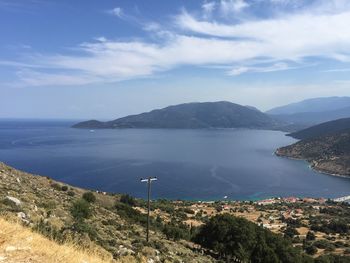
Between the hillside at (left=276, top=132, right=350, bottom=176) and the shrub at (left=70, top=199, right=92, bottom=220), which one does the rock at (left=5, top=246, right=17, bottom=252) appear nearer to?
the shrub at (left=70, top=199, right=92, bottom=220)

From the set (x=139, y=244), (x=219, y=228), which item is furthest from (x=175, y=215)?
(x=139, y=244)

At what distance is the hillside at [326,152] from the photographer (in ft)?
A: 480

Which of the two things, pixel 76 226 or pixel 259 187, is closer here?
pixel 76 226

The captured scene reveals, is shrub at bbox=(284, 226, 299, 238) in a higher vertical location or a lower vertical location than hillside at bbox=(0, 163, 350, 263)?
lower

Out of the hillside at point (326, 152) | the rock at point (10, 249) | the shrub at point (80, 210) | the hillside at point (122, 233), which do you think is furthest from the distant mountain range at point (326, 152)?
the rock at point (10, 249)

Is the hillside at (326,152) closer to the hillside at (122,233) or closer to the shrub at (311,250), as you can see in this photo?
the hillside at (122,233)

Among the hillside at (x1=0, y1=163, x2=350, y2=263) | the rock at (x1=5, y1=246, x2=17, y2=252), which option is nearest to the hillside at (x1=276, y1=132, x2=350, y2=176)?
the hillside at (x1=0, y1=163, x2=350, y2=263)

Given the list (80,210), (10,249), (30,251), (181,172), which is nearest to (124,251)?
(80,210)

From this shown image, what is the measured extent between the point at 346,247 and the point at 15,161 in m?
112

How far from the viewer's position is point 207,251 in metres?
25.5

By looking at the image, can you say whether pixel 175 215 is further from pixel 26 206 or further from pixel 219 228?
pixel 26 206

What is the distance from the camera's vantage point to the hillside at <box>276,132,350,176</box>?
146m

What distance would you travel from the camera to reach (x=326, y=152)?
566 ft

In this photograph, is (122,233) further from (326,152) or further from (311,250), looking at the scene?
(326,152)
